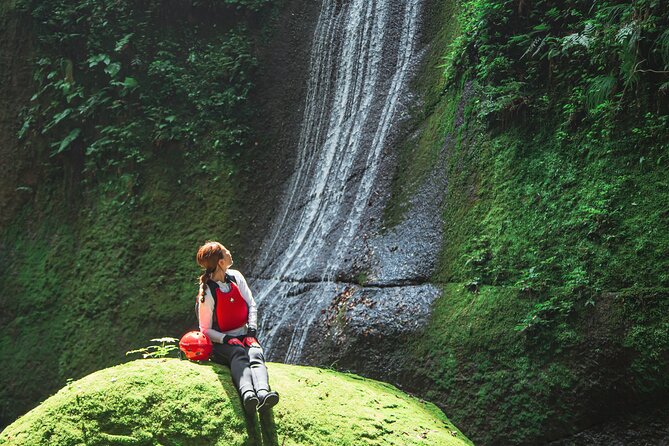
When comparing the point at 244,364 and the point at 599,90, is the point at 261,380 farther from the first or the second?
the point at 599,90

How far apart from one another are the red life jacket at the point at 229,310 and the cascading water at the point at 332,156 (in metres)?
3.24

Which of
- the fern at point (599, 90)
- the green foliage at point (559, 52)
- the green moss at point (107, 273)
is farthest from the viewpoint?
the green moss at point (107, 273)

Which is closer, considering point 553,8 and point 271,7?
point 553,8

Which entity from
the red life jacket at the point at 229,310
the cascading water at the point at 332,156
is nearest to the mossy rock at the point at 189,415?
the red life jacket at the point at 229,310

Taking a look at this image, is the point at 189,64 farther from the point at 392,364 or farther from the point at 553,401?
the point at 553,401

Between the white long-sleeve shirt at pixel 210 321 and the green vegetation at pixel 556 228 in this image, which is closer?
the white long-sleeve shirt at pixel 210 321

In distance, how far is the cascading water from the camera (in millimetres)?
8094

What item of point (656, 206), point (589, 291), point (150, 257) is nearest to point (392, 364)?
point (589, 291)

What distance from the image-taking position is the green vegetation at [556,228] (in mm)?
5113

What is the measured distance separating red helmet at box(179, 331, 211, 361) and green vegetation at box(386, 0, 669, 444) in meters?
2.76

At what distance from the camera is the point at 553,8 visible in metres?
6.91

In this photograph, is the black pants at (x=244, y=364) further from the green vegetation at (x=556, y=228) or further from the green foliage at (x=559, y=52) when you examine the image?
the green foliage at (x=559, y=52)

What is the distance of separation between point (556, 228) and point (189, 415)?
4071 millimetres

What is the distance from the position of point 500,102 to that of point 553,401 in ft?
11.6
